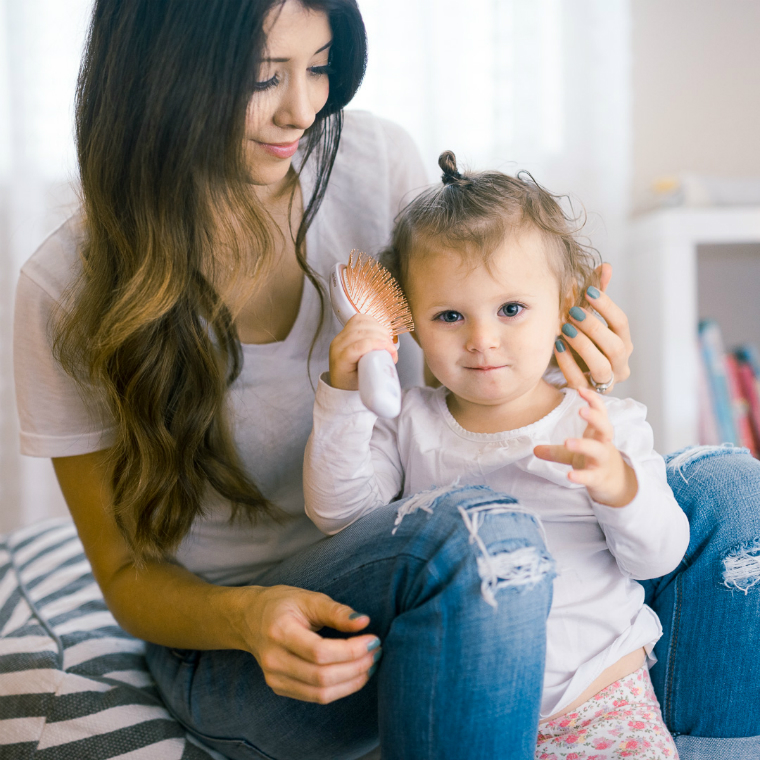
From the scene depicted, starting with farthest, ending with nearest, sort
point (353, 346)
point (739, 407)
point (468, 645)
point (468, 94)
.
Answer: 1. point (468, 94)
2. point (739, 407)
3. point (353, 346)
4. point (468, 645)

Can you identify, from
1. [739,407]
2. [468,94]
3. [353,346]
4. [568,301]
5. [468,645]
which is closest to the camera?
[468,645]

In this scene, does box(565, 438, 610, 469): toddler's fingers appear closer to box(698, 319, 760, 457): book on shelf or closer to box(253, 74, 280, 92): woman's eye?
box(253, 74, 280, 92): woman's eye

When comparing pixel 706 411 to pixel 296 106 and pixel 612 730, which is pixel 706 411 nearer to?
pixel 612 730

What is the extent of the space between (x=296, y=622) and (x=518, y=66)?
1377mm

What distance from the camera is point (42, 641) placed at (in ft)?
2.83

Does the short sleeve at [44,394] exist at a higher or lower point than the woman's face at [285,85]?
lower

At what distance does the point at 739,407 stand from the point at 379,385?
3.85 feet

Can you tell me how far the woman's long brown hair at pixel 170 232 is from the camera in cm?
61

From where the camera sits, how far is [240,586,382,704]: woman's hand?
0.54 m

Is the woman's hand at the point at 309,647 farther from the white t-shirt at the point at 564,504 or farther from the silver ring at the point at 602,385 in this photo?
the silver ring at the point at 602,385

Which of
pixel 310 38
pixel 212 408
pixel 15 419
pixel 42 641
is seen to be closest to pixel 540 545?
pixel 212 408

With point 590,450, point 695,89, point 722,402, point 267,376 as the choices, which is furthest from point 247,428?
point 695,89

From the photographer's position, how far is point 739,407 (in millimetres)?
1450

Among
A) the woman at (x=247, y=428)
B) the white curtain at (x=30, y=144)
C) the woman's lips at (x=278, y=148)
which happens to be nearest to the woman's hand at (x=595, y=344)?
the woman at (x=247, y=428)
